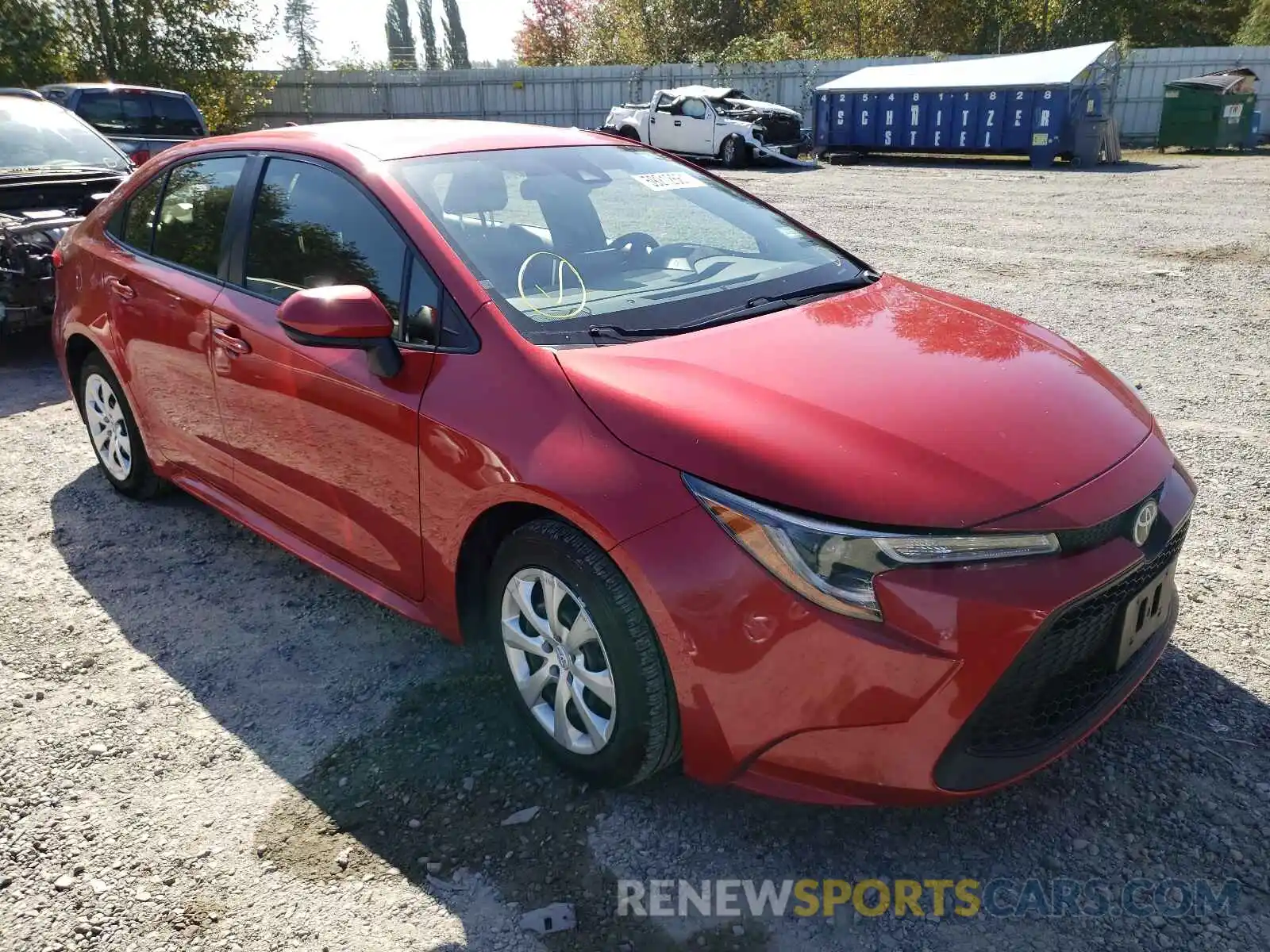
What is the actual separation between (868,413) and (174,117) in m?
13.5

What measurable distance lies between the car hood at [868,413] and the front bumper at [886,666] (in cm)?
16

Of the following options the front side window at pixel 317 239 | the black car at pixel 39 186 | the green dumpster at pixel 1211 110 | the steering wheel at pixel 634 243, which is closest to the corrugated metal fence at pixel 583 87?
the green dumpster at pixel 1211 110

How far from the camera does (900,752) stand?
2121 millimetres

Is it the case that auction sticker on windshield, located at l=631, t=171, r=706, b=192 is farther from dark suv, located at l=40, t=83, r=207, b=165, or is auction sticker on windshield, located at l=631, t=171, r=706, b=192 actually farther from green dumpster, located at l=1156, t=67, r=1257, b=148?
green dumpster, located at l=1156, t=67, r=1257, b=148

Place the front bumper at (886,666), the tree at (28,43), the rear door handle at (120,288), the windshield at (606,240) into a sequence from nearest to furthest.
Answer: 1. the front bumper at (886,666)
2. the windshield at (606,240)
3. the rear door handle at (120,288)
4. the tree at (28,43)

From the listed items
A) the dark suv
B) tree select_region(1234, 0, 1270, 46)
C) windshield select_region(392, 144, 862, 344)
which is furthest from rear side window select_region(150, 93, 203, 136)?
tree select_region(1234, 0, 1270, 46)

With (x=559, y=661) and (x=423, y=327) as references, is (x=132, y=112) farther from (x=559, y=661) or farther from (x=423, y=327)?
(x=559, y=661)

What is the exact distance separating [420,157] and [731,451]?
1.63m

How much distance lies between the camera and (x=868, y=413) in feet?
7.77

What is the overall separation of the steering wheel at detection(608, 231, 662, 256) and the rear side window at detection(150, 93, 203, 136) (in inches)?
476

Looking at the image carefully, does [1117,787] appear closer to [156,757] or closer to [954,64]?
[156,757]

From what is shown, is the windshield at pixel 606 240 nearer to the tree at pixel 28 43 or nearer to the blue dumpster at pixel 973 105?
the blue dumpster at pixel 973 105

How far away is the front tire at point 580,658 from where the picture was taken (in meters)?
2.33

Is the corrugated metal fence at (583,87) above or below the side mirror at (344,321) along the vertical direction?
above
